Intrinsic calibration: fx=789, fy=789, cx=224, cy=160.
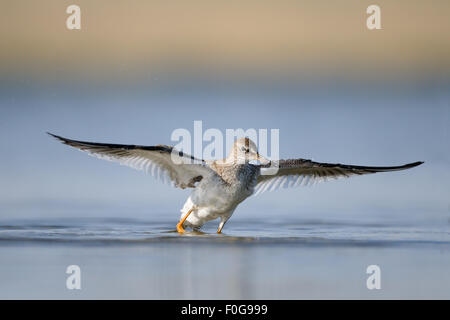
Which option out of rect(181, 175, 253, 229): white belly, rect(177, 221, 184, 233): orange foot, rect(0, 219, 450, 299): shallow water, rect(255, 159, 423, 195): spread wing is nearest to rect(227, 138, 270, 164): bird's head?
rect(255, 159, 423, 195): spread wing

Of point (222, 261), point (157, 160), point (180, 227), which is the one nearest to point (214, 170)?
point (157, 160)

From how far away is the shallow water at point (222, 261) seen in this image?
322 inches

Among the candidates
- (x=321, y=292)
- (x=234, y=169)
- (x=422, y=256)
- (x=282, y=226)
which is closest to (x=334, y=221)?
(x=282, y=226)

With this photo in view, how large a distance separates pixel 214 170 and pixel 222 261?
264 cm

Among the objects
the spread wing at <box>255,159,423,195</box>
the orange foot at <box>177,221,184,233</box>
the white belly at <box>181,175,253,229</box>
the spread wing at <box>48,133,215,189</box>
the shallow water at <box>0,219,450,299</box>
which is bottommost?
the shallow water at <box>0,219,450,299</box>

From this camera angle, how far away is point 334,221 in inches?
519

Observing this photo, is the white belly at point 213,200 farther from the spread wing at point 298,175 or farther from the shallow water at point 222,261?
the spread wing at point 298,175

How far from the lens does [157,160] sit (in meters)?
11.7

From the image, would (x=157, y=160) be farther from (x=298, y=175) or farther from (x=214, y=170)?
(x=298, y=175)

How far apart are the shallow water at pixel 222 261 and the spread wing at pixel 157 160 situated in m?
0.87

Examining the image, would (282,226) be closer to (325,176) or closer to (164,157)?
(325,176)

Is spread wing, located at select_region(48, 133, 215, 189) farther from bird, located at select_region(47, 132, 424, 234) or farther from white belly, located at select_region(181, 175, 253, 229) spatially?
white belly, located at select_region(181, 175, 253, 229)

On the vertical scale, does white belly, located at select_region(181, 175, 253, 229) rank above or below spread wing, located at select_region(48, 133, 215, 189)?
below

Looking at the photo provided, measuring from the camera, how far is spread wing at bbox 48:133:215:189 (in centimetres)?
1099
